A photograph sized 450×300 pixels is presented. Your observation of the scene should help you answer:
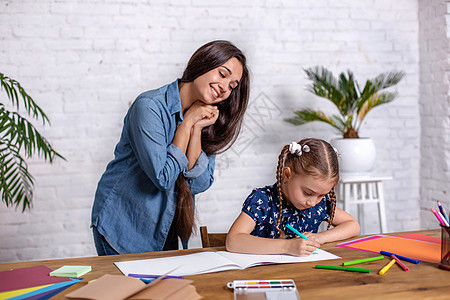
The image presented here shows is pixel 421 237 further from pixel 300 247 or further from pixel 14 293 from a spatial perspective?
pixel 14 293

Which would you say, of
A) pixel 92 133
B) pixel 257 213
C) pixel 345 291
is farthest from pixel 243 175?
pixel 345 291

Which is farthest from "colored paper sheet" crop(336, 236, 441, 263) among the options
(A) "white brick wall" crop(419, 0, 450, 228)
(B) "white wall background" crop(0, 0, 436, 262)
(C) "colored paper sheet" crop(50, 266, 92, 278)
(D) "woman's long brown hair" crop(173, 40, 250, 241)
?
(A) "white brick wall" crop(419, 0, 450, 228)

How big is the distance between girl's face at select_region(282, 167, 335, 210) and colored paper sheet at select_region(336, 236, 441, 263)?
0.63 feet

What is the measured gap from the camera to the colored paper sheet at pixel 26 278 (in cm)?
112

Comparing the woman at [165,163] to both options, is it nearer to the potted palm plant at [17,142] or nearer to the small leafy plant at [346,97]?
the potted palm plant at [17,142]

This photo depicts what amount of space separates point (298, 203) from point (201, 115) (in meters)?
0.48

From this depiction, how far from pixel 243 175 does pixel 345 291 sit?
208 centimetres

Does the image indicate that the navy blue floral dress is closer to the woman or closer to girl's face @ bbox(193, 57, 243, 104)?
the woman

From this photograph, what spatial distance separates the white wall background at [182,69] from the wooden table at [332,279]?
1607mm

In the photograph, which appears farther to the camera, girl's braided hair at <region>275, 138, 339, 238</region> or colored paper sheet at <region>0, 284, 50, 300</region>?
girl's braided hair at <region>275, 138, 339, 238</region>

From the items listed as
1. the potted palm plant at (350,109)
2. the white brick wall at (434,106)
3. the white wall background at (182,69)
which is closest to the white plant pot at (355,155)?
the potted palm plant at (350,109)

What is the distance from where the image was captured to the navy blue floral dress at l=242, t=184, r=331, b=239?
1658 millimetres

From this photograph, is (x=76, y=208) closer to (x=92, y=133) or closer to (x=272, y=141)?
(x=92, y=133)

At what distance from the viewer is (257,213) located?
1646mm
